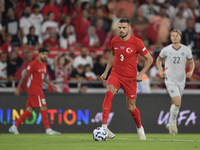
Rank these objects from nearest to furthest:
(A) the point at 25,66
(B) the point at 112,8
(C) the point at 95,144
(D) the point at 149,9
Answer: (C) the point at 95,144, (A) the point at 25,66, (B) the point at 112,8, (D) the point at 149,9

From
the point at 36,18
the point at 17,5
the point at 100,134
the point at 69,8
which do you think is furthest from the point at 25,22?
the point at 100,134

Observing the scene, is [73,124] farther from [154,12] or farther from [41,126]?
[154,12]

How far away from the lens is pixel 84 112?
10.9 metres

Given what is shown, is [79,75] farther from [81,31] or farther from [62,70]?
[81,31]

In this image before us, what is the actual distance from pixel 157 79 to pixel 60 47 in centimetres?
349

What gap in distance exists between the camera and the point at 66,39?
542 inches

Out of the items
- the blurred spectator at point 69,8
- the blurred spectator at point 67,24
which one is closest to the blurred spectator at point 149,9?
the blurred spectator at point 69,8

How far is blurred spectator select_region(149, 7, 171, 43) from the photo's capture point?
14523 millimetres

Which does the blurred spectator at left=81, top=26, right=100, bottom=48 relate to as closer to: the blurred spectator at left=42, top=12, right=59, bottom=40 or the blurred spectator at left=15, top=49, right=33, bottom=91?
the blurred spectator at left=42, top=12, right=59, bottom=40

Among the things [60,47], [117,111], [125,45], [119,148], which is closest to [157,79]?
[117,111]

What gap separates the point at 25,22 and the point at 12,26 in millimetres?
533

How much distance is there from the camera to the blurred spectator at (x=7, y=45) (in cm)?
1253

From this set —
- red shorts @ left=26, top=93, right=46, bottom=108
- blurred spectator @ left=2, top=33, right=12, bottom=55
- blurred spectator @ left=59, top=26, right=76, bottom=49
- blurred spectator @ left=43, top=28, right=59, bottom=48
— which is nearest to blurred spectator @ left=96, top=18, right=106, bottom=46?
blurred spectator @ left=59, top=26, right=76, bottom=49

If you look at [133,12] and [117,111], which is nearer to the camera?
[117,111]
